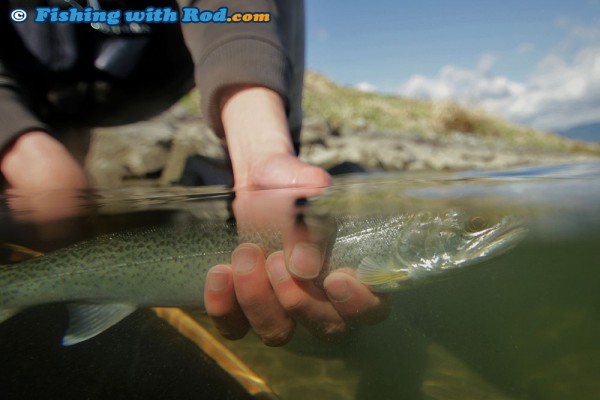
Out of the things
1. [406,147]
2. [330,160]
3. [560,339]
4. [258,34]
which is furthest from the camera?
[406,147]

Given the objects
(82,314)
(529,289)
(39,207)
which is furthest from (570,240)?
(39,207)

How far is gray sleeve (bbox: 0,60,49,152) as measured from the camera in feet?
11.0

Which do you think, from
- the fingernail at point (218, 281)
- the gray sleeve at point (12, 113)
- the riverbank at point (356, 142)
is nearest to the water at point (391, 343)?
the fingernail at point (218, 281)

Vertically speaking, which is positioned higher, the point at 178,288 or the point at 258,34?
the point at 258,34

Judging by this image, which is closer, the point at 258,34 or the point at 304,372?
the point at 304,372

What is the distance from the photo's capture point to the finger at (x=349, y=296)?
7.38ft

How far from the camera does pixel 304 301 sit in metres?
2.28

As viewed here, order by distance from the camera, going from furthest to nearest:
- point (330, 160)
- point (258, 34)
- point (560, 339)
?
point (330, 160) < point (560, 339) < point (258, 34)

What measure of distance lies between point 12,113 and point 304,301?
2.82m

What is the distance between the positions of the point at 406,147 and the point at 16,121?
9.99m

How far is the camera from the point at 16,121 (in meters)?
3.41

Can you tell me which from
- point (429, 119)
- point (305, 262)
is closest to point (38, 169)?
point (305, 262)

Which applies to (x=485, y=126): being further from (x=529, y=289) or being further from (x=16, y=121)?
(x=16, y=121)

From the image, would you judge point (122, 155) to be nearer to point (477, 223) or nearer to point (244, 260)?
point (244, 260)
